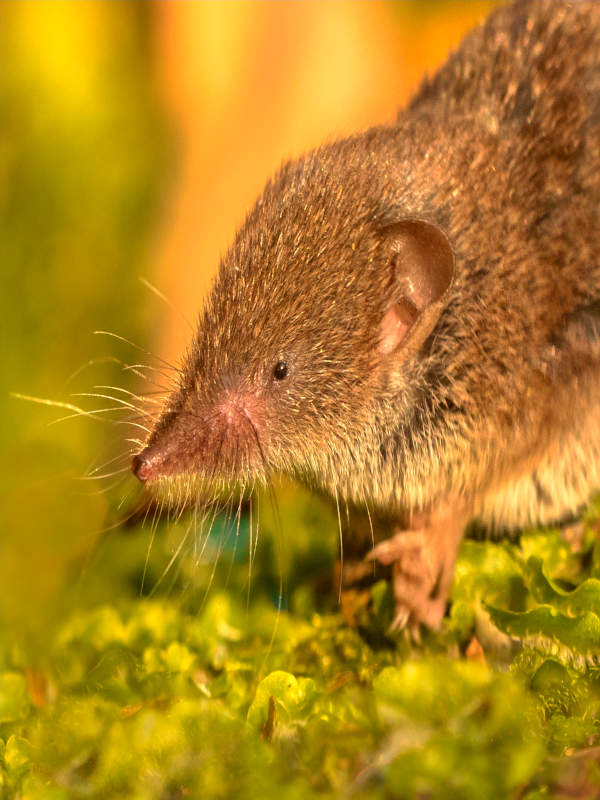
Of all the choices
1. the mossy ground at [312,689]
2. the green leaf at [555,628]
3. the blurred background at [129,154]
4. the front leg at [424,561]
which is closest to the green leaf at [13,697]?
the mossy ground at [312,689]

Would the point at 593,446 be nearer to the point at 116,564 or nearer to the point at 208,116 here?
the point at 116,564

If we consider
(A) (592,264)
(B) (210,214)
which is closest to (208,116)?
(B) (210,214)

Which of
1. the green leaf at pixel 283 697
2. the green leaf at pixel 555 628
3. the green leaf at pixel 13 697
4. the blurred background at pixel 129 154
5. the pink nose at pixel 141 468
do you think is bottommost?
the green leaf at pixel 13 697

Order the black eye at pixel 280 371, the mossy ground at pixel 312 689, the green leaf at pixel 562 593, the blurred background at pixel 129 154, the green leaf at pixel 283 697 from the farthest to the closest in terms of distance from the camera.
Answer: the blurred background at pixel 129 154
the black eye at pixel 280 371
the green leaf at pixel 562 593
the green leaf at pixel 283 697
the mossy ground at pixel 312 689

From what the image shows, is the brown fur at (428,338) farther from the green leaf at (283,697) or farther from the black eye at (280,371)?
the green leaf at (283,697)

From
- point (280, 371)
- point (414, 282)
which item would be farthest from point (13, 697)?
point (414, 282)
